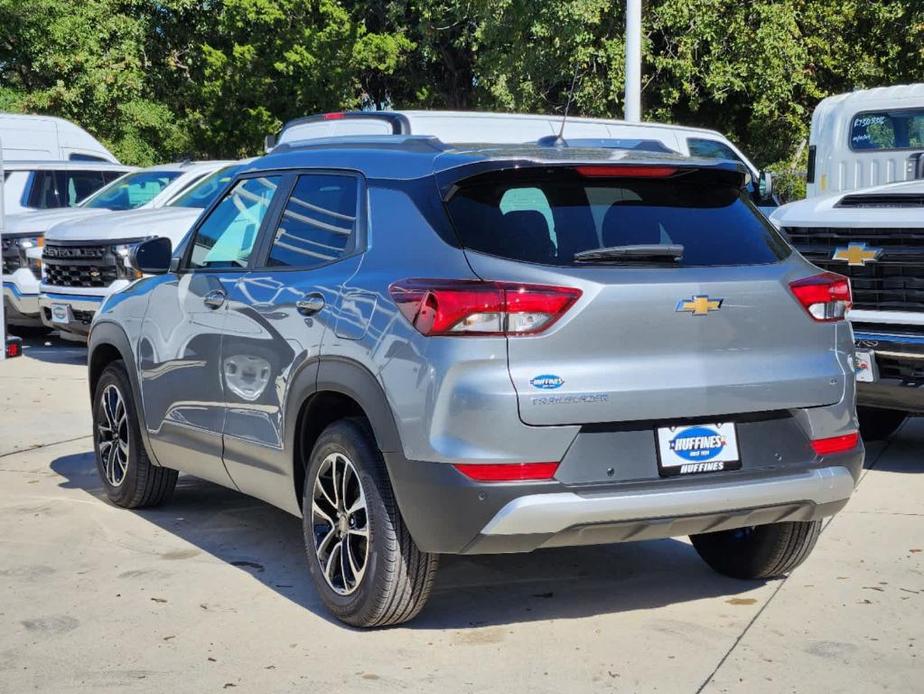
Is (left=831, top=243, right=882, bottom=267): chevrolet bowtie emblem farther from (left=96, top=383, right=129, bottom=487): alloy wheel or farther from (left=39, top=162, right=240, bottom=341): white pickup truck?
(left=39, top=162, right=240, bottom=341): white pickup truck

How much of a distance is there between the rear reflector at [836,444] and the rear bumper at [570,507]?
0.11 meters

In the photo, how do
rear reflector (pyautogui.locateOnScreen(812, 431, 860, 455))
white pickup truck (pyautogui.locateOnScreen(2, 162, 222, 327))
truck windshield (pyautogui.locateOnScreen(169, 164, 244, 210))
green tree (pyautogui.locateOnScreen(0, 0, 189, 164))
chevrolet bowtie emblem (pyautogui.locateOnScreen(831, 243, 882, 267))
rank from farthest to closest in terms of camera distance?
green tree (pyautogui.locateOnScreen(0, 0, 189, 164)) < white pickup truck (pyautogui.locateOnScreen(2, 162, 222, 327)) < truck windshield (pyautogui.locateOnScreen(169, 164, 244, 210)) < chevrolet bowtie emblem (pyautogui.locateOnScreen(831, 243, 882, 267)) < rear reflector (pyautogui.locateOnScreen(812, 431, 860, 455))

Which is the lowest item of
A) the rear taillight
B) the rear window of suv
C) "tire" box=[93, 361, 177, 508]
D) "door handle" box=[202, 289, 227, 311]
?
"tire" box=[93, 361, 177, 508]

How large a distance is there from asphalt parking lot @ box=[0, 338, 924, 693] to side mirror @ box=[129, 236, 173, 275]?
1.25 metres

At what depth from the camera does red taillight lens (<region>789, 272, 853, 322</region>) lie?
5168 mm

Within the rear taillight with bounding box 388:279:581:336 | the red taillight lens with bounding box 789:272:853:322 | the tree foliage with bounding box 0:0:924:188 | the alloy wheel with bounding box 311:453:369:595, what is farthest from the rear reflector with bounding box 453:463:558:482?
the tree foliage with bounding box 0:0:924:188

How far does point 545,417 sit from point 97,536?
2.98 meters

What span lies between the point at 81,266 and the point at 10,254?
2155 mm

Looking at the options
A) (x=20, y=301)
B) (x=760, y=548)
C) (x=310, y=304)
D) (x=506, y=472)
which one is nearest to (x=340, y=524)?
(x=310, y=304)

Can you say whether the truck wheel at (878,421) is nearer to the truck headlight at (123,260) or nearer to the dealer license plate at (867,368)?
the dealer license plate at (867,368)

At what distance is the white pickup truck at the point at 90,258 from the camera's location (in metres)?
13.4

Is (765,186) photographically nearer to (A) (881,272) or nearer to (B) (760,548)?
(A) (881,272)

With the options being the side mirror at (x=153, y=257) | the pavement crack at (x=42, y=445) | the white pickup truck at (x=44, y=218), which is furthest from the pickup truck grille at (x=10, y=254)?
the side mirror at (x=153, y=257)

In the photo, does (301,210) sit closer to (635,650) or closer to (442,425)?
(442,425)
